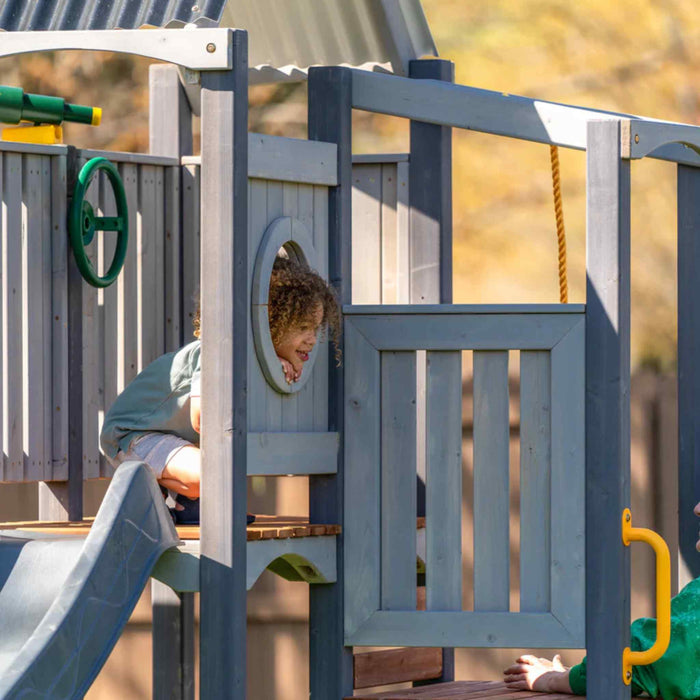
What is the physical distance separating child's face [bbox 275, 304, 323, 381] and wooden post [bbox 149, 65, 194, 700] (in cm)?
131

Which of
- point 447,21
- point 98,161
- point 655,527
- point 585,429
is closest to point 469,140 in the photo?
point 447,21

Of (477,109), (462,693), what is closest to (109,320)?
(477,109)

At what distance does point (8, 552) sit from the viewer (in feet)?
14.0

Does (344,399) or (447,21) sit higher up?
(447,21)

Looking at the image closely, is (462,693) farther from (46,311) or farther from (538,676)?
(46,311)

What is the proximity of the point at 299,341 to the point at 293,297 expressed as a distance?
0.51 feet

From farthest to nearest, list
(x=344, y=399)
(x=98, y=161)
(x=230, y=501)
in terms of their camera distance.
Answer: (x=98, y=161) < (x=344, y=399) < (x=230, y=501)

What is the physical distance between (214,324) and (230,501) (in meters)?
0.47

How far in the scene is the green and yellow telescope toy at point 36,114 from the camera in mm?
5219

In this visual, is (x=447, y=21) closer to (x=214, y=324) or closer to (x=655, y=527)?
(x=655, y=527)

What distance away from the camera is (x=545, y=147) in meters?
9.11

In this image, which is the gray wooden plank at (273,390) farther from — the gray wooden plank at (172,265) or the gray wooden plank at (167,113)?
the gray wooden plank at (167,113)

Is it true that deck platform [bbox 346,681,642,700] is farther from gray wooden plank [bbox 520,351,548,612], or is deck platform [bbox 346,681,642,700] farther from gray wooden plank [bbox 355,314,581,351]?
gray wooden plank [bbox 355,314,581,351]

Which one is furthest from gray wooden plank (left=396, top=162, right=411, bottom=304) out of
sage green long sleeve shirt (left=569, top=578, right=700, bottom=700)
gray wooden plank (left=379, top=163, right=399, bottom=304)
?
sage green long sleeve shirt (left=569, top=578, right=700, bottom=700)
